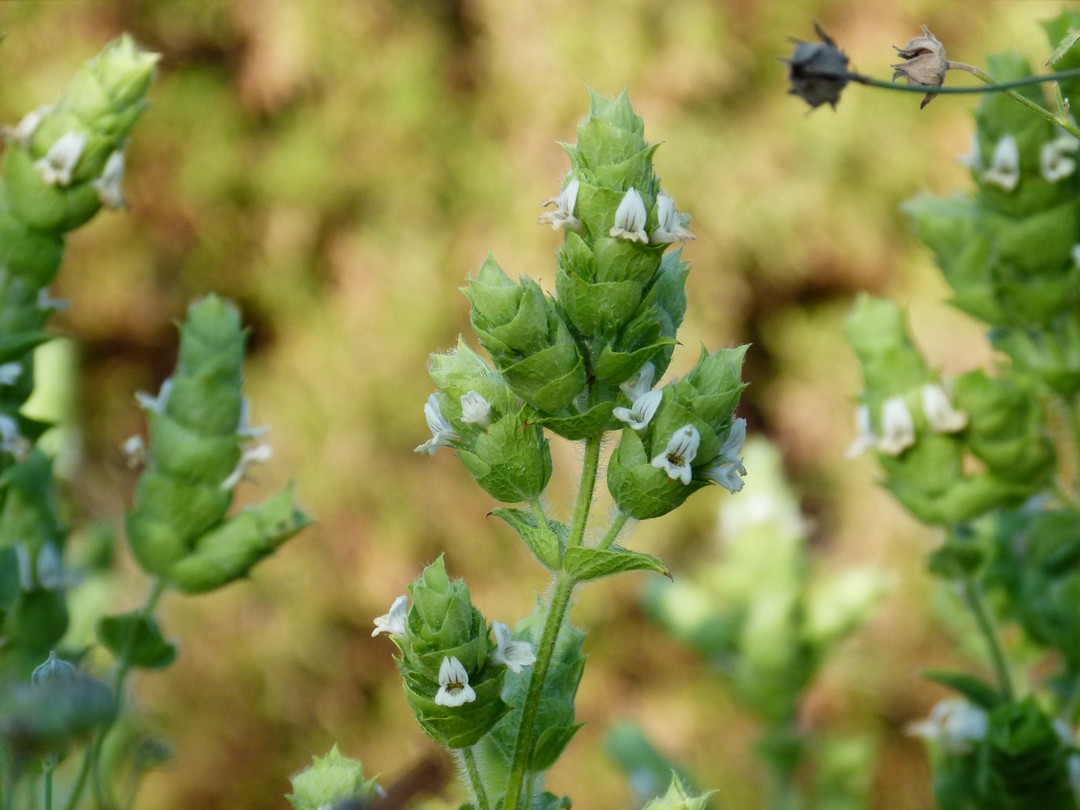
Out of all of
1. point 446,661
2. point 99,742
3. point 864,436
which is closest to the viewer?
point 446,661

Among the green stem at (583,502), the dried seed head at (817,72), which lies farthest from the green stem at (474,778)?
the dried seed head at (817,72)

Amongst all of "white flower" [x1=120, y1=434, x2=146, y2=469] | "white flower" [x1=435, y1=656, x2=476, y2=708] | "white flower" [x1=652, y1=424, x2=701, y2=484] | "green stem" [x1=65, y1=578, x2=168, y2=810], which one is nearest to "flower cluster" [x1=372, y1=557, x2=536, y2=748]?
"white flower" [x1=435, y1=656, x2=476, y2=708]

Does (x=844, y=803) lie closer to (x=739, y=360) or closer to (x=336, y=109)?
(x=739, y=360)

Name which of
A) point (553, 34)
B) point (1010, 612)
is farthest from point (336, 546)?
point (1010, 612)

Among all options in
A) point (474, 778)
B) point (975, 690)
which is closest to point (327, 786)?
point (474, 778)

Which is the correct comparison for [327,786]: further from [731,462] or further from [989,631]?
[989,631]

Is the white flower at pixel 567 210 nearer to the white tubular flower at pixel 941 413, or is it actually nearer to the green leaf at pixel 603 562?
the green leaf at pixel 603 562

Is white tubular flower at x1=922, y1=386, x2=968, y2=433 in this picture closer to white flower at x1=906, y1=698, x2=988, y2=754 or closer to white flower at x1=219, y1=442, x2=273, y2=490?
white flower at x1=906, y1=698, x2=988, y2=754
